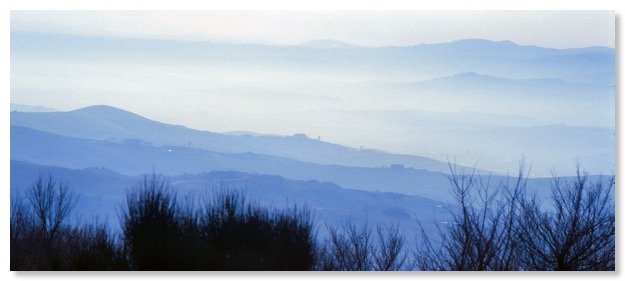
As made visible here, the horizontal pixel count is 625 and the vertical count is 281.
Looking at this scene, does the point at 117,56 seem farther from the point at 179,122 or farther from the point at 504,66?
the point at 504,66

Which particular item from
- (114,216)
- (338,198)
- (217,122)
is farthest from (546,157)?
(114,216)

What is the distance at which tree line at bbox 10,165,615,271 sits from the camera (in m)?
9.18

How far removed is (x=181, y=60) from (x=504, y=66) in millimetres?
2265

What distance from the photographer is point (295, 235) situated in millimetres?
9297

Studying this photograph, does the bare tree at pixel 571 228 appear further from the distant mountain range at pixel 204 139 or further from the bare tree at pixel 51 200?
the bare tree at pixel 51 200

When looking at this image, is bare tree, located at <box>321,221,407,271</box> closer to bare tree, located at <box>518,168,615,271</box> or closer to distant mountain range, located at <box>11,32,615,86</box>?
bare tree, located at <box>518,168,615,271</box>

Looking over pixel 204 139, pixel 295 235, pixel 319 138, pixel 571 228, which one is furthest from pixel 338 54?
pixel 571 228

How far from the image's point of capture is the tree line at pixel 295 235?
9180 millimetres

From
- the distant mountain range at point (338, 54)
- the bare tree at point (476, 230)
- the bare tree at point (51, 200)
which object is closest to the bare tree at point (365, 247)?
the bare tree at point (476, 230)

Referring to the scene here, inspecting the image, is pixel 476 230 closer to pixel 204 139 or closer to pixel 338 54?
pixel 338 54

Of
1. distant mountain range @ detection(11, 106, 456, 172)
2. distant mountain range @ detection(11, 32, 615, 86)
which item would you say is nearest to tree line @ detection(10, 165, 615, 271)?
distant mountain range @ detection(11, 106, 456, 172)

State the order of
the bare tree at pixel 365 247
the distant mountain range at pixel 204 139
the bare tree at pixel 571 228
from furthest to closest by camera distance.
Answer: the bare tree at pixel 365 247 → the distant mountain range at pixel 204 139 → the bare tree at pixel 571 228

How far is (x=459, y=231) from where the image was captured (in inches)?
371

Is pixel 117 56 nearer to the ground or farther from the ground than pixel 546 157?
farther from the ground
